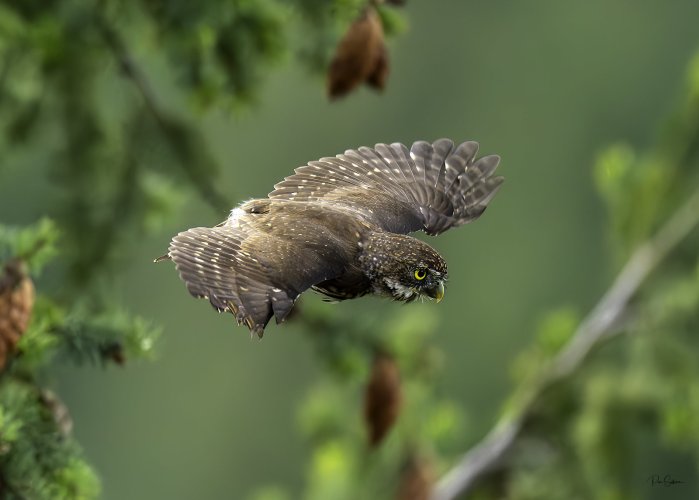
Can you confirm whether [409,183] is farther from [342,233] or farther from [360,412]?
[360,412]

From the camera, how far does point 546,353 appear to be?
19.4 feet

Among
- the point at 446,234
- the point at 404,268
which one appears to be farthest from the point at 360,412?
the point at 446,234

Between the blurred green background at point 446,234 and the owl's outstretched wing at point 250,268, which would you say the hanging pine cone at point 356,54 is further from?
the blurred green background at point 446,234

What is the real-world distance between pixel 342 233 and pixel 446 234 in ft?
83.7

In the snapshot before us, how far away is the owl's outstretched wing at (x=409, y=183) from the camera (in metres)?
4.44

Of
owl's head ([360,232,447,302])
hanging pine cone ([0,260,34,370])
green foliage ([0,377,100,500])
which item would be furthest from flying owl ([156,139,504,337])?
green foliage ([0,377,100,500])

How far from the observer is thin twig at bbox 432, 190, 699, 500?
5.65m

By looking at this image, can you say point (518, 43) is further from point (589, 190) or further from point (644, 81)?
point (589, 190)

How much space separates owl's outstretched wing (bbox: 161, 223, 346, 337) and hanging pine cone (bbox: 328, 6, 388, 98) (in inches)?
16.6

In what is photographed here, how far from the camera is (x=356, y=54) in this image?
3645 mm

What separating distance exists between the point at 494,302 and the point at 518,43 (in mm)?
7979

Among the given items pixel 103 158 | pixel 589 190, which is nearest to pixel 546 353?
pixel 103 158

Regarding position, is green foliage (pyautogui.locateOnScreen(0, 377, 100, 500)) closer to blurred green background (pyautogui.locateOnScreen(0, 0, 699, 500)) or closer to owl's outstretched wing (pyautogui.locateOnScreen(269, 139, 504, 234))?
owl's outstretched wing (pyautogui.locateOnScreen(269, 139, 504, 234))

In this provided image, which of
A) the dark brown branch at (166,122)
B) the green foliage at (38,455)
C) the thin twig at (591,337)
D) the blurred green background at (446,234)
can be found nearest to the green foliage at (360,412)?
the thin twig at (591,337)
